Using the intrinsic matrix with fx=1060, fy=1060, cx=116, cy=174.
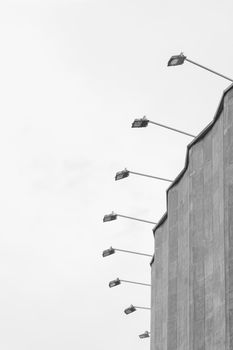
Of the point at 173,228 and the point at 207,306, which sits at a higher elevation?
the point at 173,228

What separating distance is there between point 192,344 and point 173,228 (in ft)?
35.8

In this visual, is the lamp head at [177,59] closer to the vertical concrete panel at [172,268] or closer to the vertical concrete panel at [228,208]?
the vertical concrete panel at [228,208]

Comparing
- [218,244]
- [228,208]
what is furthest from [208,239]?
[228,208]

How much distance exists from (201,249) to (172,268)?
9268 millimetres

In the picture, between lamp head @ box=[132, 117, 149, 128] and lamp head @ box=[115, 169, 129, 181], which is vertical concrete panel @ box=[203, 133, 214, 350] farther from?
lamp head @ box=[115, 169, 129, 181]

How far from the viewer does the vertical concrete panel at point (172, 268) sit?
67.6 m

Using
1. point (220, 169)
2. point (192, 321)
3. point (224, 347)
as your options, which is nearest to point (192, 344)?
point (192, 321)

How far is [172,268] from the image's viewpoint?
227 ft

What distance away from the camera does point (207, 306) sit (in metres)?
57.6

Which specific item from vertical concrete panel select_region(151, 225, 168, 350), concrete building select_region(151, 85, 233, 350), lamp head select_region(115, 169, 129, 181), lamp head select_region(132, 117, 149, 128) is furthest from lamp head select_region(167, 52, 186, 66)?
vertical concrete panel select_region(151, 225, 168, 350)

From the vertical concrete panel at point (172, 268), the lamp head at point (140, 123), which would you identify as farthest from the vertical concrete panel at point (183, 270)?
the lamp head at point (140, 123)

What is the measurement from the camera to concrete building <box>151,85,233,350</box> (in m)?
55.1

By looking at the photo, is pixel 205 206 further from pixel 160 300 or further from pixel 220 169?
pixel 160 300

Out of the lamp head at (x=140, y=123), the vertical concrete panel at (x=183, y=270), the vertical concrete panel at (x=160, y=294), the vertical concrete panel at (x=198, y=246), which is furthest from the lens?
the vertical concrete panel at (x=160, y=294)
